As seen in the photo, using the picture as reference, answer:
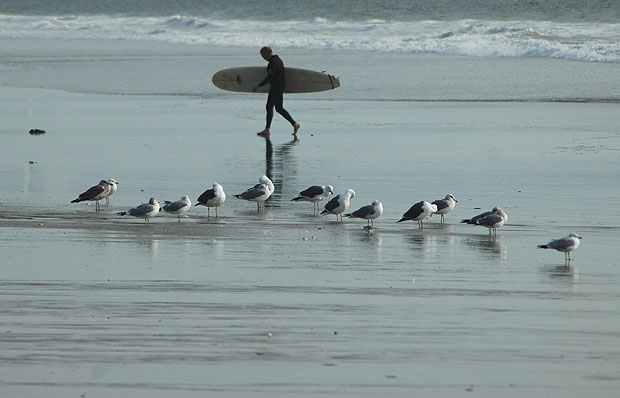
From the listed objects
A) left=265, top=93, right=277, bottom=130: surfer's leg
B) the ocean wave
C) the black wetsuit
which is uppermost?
the ocean wave

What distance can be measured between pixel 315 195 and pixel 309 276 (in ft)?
11.7

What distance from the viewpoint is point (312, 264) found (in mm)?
9609

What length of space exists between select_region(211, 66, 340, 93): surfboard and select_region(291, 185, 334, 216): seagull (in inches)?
452

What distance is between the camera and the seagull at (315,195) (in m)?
12.6

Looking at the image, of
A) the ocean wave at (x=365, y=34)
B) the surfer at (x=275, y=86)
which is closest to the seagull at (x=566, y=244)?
the surfer at (x=275, y=86)

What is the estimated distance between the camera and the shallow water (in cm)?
650

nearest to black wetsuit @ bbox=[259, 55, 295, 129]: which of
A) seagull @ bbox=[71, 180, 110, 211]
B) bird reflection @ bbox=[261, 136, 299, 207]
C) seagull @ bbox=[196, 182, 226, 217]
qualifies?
bird reflection @ bbox=[261, 136, 299, 207]

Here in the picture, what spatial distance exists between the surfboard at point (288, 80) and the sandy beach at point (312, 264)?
1.93 metres

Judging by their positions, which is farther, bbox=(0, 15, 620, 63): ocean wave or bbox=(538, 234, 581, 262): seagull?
bbox=(0, 15, 620, 63): ocean wave

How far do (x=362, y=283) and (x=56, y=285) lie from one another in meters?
2.42

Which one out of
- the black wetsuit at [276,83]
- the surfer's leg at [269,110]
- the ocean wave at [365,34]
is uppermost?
the ocean wave at [365,34]

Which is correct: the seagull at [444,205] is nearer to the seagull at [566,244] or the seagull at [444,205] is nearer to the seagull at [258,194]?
the seagull at [258,194]

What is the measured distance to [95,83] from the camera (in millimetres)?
30594

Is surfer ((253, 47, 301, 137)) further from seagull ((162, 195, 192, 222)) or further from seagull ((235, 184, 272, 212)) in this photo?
seagull ((162, 195, 192, 222))
